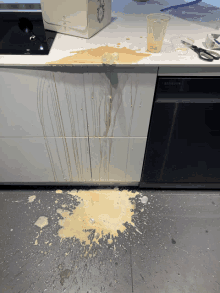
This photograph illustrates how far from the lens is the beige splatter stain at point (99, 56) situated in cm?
80

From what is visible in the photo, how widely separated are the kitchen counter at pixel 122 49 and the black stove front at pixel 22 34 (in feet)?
0.12

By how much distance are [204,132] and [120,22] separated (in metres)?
0.73

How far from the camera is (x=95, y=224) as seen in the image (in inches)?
47.1

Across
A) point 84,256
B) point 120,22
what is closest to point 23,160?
point 84,256

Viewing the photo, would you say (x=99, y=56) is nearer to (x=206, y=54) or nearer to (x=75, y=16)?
(x=75, y=16)

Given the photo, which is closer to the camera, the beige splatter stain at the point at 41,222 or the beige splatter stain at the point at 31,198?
the beige splatter stain at the point at 41,222

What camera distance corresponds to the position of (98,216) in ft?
4.04

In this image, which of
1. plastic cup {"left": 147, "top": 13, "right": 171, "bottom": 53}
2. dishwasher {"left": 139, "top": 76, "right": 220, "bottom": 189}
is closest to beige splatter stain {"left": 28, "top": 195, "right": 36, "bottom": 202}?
dishwasher {"left": 139, "top": 76, "right": 220, "bottom": 189}

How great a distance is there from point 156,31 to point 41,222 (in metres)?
1.14

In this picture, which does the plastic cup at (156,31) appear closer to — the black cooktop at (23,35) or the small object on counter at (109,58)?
the small object on counter at (109,58)

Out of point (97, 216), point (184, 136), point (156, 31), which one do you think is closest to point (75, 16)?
point (156, 31)

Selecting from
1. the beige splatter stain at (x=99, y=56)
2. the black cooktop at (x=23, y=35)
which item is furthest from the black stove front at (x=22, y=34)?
the beige splatter stain at (x=99, y=56)

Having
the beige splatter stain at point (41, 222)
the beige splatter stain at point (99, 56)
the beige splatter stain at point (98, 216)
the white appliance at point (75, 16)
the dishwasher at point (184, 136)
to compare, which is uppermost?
the white appliance at point (75, 16)

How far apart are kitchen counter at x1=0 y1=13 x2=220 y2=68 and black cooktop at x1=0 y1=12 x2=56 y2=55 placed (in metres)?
0.03
